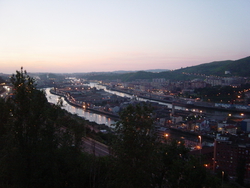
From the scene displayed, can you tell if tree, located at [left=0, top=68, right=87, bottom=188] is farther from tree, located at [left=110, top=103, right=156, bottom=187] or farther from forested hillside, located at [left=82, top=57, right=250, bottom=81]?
forested hillside, located at [left=82, top=57, right=250, bottom=81]

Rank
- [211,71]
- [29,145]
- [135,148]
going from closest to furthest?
[135,148] → [29,145] → [211,71]

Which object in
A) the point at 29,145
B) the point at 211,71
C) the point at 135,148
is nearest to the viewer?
the point at 135,148

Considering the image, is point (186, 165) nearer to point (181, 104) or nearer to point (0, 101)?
point (0, 101)

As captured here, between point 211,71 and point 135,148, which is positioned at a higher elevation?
point 211,71

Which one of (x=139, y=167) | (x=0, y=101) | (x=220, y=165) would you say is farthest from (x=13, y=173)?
(x=220, y=165)

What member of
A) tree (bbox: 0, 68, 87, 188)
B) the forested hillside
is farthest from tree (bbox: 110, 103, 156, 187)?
the forested hillside

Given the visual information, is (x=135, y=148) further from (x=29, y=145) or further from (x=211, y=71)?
(x=211, y=71)

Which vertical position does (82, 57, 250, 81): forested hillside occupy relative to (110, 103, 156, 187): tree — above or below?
above

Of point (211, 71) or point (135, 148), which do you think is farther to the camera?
point (211, 71)

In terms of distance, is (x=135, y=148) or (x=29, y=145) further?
(x=29, y=145)

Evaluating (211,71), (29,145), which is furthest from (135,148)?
(211,71)

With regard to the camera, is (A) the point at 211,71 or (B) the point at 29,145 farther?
(A) the point at 211,71

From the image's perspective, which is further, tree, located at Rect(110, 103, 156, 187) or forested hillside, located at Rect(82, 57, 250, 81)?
forested hillside, located at Rect(82, 57, 250, 81)

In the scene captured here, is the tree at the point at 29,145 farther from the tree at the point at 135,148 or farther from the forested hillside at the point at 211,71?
the forested hillside at the point at 211,71
